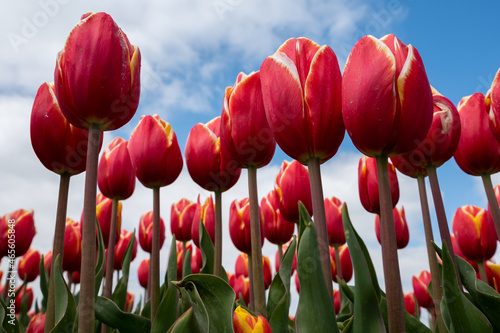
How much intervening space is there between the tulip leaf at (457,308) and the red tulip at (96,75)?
1.03 meters

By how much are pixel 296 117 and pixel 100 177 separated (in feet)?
4.87

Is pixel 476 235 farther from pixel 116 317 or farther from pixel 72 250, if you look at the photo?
pixel 72 250

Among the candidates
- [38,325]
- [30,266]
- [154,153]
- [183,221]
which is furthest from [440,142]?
[30,266]

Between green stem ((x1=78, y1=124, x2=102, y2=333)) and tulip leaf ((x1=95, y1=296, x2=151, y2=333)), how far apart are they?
0.41 meters

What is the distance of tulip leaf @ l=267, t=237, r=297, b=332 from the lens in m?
1.15

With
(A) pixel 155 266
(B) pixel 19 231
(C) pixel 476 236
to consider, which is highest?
(B) pixel 19 231

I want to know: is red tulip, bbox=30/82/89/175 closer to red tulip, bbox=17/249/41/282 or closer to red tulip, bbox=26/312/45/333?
red tulip, bbox=26/312/45/333

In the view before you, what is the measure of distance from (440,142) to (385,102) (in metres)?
0.64

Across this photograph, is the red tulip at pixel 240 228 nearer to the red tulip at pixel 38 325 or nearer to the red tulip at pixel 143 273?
the red tulip at pixel 38 325

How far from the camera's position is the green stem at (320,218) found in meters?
1.05

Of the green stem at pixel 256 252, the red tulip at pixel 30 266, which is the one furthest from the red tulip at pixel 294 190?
the red tulip at pixel 30 266

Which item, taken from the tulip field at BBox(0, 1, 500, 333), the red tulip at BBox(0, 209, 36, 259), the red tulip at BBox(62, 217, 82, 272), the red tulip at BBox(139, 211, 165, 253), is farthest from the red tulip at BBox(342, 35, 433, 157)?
the red tulip at BBox(0, 209, 36, 259)

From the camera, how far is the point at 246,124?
1.54 m

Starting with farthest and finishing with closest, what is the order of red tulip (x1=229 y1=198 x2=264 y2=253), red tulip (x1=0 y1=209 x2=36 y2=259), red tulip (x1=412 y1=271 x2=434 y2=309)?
red tulip (x1=412 y1=271 x2=434 y2=309), red tulip (x1=0 y1=209 x2=36 y2=259), red tulip (x1=229 y1=198 x2=264 y2=253)
